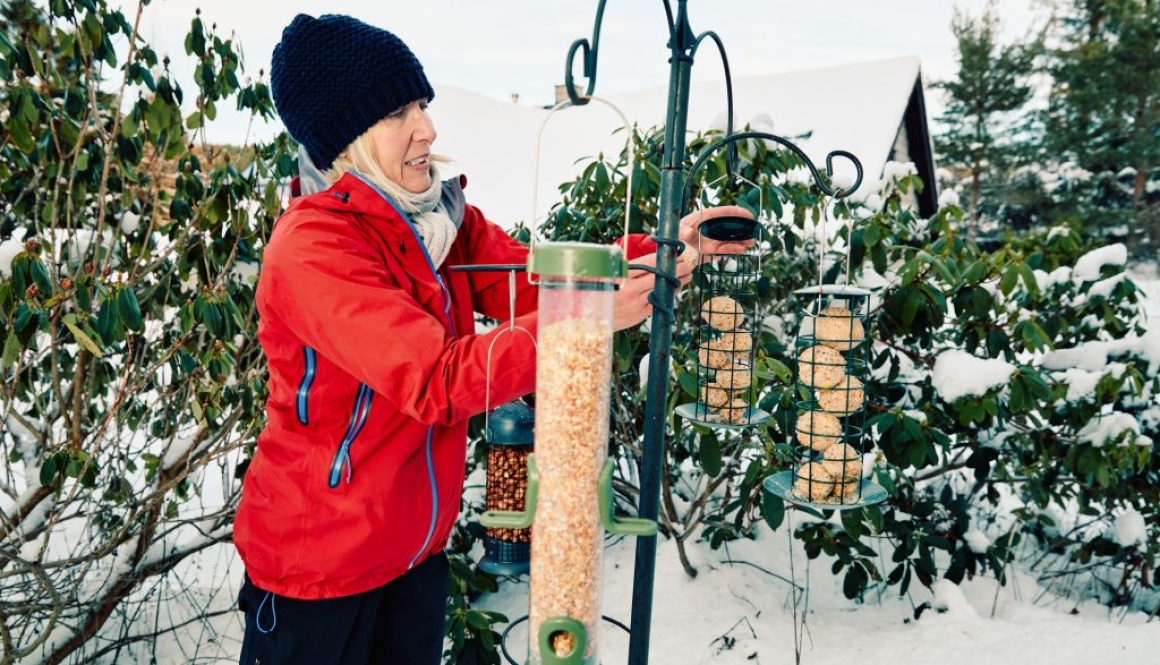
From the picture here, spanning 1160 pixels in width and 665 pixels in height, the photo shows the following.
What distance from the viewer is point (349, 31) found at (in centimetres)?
164

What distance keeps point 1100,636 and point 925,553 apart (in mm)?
798

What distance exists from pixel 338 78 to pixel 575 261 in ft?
2.80

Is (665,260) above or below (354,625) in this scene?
Answer: above

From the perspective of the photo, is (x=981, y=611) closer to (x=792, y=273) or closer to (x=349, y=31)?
(x=792, y=273)

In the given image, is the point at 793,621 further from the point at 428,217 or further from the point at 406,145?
the point at 406,145

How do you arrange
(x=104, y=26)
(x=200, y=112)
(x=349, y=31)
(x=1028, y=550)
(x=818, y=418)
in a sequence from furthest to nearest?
(x=1028, y=550) < (x=200, y=112) < (x=104, y=26) < (x=818, y=418) < (x=349, y=31)

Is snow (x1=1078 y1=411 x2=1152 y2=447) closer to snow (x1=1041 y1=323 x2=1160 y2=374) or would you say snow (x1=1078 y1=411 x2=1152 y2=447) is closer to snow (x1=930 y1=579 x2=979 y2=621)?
snow (x1=1041 y1=323 x2=1160 y2=374)

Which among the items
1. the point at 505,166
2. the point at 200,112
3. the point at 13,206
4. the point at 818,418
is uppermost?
the point at 505,166

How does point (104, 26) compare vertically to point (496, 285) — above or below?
above

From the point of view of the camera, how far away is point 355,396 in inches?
60.3

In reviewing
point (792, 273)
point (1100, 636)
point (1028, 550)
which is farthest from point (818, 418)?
point (1028, 550)

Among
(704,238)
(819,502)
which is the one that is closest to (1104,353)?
(819,502)

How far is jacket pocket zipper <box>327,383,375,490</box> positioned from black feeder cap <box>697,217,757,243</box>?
79cm

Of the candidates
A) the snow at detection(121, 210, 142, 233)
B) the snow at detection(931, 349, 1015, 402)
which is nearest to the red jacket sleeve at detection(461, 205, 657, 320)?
the snow at detection(931, 349, 1015, 402)
